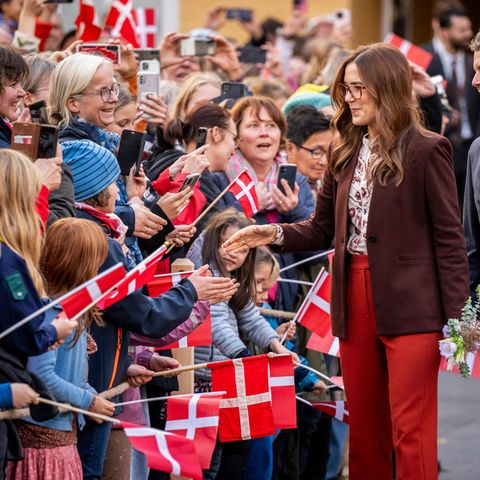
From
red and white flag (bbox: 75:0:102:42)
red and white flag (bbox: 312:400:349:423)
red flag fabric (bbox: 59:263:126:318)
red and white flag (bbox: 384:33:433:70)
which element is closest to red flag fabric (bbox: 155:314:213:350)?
red and white flag (bbox: 312:400:349:423)

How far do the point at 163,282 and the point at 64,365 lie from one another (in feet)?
3.69

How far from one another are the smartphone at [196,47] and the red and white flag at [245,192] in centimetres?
252

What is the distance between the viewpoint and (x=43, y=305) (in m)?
4.58

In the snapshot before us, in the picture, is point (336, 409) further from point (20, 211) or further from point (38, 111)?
point (20, 211)

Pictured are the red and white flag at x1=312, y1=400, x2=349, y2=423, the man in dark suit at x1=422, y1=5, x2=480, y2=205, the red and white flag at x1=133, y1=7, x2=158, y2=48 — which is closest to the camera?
the red and white flag at x1=312, y1=400, x2=349, y2=423

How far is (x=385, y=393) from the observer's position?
5.96 m

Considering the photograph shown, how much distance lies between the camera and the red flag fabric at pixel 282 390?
5953mm

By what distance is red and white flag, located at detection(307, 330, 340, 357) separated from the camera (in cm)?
707

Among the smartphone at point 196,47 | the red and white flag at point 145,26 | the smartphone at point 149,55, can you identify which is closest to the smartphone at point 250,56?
the red and white flag at point 145,26

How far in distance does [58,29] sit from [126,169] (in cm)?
524

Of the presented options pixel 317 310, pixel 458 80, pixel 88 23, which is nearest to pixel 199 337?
pixel 317 310

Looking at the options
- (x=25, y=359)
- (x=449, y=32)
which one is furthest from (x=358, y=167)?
(x=449, y=32)

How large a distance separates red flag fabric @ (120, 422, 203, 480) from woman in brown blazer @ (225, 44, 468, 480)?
1.26m

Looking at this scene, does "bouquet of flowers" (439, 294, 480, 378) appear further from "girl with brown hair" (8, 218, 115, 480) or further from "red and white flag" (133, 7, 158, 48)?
"red and white flag" (133, 7, 158, 48)
